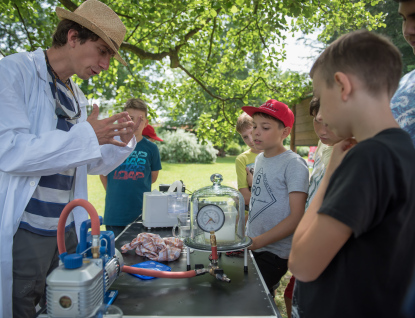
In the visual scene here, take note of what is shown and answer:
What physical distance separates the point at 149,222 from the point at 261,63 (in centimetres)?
514

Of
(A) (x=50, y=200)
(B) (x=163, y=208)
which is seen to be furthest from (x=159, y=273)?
(B) (x=163, y=208)

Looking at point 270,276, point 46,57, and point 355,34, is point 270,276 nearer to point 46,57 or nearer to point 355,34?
point 355,34

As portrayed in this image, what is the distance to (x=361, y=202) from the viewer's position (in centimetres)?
84

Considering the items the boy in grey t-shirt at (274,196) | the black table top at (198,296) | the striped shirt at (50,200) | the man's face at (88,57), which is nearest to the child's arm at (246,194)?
the boy in grey t-shirt at (274,196)

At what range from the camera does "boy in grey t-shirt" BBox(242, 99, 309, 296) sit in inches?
80.2

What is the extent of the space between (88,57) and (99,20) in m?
0.26

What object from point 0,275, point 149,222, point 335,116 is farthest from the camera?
point 149,222

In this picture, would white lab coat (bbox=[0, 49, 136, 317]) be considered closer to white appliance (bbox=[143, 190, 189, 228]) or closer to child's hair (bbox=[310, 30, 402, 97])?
white appliance (bbox=[143, 190, 189, 228])

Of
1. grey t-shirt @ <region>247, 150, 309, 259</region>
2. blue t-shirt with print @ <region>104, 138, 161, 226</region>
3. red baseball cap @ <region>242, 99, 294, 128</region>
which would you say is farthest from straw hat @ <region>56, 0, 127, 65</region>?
blue t-shirt with print @ <region>104, 138, 161, 226</region>

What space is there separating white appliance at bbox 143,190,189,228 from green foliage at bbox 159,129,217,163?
60.5ft

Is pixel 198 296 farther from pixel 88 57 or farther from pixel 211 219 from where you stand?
Result: pixel 88 57

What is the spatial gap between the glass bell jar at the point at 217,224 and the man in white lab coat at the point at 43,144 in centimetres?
61

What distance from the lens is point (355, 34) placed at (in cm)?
100

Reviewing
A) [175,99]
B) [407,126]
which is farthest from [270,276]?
[175,99]
